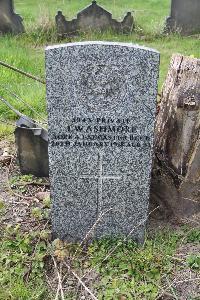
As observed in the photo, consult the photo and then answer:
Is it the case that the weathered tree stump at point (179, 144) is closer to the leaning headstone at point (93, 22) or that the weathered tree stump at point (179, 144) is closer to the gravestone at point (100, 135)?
the gravestone at point (100, 135)

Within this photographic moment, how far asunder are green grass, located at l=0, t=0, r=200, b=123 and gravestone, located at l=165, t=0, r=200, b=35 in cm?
23

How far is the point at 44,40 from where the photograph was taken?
8.82m

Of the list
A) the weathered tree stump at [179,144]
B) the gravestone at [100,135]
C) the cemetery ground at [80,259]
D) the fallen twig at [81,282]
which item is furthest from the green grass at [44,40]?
the fallen twig at [81,282]

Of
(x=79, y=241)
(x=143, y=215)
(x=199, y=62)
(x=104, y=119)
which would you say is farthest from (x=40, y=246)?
(x=199, y=62)

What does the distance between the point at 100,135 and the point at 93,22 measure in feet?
21.5

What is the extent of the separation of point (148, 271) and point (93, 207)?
0.55 meters

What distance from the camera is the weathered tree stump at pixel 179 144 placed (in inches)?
132

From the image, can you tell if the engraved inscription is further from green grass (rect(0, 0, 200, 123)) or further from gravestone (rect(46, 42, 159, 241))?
green grass (rect(0, 0, 200, 123))

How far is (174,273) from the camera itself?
306 centimetres

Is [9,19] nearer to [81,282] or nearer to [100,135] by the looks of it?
[100,135]

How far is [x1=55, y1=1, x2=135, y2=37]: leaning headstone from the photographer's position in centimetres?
907

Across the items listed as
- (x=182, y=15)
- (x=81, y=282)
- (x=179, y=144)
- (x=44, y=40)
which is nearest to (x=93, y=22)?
(x=44, y=40)

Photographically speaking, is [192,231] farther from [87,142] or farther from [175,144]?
[87,142]

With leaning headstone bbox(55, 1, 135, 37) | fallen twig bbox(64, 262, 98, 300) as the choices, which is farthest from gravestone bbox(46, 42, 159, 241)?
leaning headstone bbox(55, 1, 135, 37)
